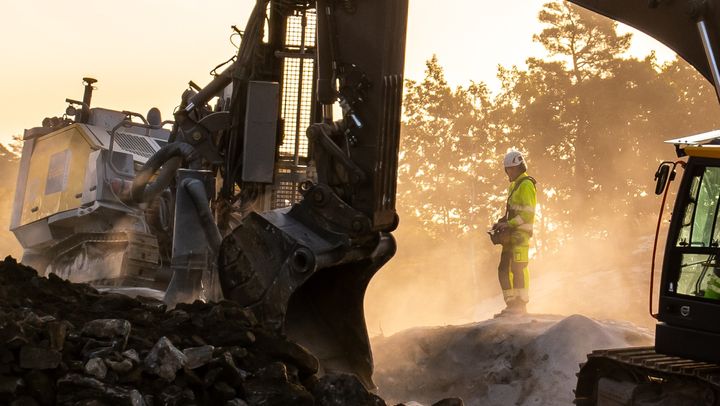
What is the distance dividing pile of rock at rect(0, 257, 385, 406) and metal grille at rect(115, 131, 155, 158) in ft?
23.9

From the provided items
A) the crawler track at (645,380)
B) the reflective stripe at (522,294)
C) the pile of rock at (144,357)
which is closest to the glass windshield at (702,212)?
the crawler track at (645,380)

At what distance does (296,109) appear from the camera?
10.1 meters

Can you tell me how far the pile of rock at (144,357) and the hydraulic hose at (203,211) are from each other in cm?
155

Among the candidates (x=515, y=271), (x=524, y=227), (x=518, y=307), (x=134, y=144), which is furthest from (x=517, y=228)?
(x=134, y=144)

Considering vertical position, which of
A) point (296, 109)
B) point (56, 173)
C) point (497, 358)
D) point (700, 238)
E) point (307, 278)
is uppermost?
point (296, 109)

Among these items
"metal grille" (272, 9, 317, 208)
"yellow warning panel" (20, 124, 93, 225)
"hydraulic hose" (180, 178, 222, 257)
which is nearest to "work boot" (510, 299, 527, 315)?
"metal grille" (272, 9, 317, 208)

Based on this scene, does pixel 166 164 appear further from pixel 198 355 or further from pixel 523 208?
pixel 523 208

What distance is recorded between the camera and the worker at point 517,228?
38.0 ft

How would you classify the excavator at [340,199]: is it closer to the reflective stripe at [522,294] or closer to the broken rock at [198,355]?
the broken rock at [198,355]

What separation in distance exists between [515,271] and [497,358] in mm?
1470

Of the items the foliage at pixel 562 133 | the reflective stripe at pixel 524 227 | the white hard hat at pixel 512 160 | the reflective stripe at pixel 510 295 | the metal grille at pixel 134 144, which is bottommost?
the reflective stripe at pixel 510 295

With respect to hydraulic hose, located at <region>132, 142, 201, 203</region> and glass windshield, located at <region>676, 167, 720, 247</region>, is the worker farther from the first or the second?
glass windshield, located at <region>676, 167, 720, 247</region>

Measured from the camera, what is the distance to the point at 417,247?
31844 mm

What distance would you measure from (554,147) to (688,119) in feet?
13.0
